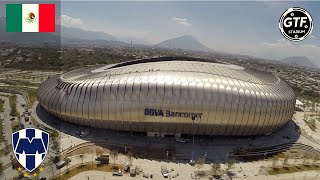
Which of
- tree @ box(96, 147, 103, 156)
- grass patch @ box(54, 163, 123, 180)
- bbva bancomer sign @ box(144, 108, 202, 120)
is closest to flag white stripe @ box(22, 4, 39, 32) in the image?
grass patch @ box(54, 163, 123, 180)

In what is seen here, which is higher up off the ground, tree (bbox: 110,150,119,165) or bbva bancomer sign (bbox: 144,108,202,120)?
bbva bancomer sign (bbox: 144,108,202,120)

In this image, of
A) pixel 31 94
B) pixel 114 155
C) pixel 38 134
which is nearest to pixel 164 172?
pixel 114 155

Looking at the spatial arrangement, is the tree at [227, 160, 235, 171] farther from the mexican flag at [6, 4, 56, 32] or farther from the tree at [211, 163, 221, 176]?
the mexican flag at [6, 4, 56, 32]

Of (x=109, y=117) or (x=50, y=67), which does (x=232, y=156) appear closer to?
(x=109, y=117)

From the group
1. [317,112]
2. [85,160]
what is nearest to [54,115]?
[85,160]

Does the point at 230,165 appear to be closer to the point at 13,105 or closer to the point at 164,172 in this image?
the point at 164,172

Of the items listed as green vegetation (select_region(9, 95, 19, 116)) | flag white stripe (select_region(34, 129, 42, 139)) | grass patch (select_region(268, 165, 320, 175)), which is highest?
flag white stripe (select_region(34, 129, 42, 139))
